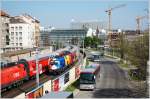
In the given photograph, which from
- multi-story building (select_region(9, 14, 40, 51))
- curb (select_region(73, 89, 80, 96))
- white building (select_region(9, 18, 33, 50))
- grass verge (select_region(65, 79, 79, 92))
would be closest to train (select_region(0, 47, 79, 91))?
grass verge (select_region(65, 79, 79, 92))

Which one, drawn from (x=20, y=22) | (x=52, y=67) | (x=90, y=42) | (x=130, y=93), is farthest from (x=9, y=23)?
(x=130, y=93)

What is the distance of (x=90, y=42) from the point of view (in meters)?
180

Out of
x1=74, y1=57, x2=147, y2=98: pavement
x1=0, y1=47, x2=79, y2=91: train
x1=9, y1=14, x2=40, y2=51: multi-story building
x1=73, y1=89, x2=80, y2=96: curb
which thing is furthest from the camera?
x1=9, y1=14, x2=40, y2=51: multi-story building

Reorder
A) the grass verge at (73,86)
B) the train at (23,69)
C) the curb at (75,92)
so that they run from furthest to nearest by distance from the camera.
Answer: the grass verge at (73,86) → the curb at (75,92) → the train at (23,69)

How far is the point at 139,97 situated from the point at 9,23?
90.4m

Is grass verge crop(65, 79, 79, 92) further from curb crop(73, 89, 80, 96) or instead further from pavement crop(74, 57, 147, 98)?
pavement crop(74, 57, 147, 98)

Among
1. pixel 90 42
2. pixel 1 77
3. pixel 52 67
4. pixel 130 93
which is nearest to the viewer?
pixel 1 77

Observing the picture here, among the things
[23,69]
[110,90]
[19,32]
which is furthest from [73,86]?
[19,32]

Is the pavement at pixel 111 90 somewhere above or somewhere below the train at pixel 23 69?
below

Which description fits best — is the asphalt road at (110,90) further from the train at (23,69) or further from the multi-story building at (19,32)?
the multi-story building at (19,32)

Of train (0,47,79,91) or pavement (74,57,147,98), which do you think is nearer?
train (0,47,79,91)

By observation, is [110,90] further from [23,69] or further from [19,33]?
[19,33]

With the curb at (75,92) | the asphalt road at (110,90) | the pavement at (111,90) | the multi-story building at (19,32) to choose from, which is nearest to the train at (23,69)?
the curb at (75,92)

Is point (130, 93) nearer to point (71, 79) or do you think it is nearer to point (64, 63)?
point (71, 79)
